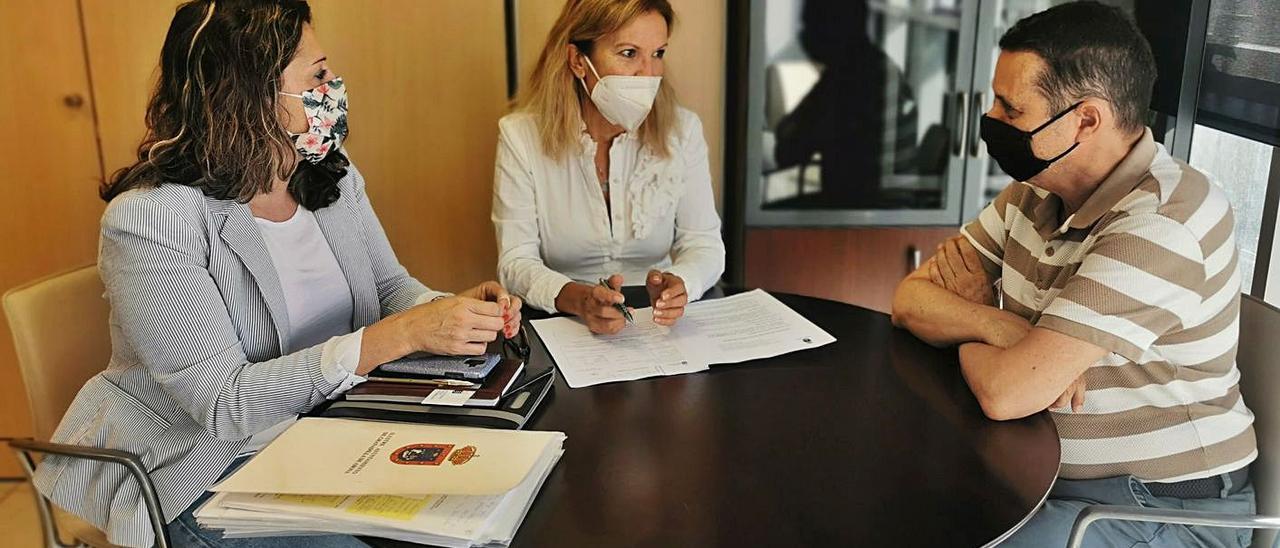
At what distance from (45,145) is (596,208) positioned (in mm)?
1571

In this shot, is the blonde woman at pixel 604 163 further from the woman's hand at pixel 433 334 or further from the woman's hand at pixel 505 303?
the woman's hand at pixel 433 334

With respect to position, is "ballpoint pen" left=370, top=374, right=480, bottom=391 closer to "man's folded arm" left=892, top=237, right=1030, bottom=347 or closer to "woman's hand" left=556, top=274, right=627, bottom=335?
"woman's hand" left=556, top=274, right=627, bottom=335

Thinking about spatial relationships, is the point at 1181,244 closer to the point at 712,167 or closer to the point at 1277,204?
the point at 1277,204

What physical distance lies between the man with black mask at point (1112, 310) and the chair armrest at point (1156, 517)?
0.50 ft

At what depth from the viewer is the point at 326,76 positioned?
1.71m

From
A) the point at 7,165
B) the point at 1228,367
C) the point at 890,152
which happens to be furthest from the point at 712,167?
the point at 7,165

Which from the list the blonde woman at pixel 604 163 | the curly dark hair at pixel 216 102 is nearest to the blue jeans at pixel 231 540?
the curly dark hair at pixel 216 102

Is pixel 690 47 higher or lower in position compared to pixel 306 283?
higher

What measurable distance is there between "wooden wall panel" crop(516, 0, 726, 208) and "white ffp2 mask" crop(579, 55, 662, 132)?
19.6 inches

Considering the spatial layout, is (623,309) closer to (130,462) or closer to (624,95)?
(624,95)

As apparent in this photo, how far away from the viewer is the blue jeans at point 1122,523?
1417 millimetres

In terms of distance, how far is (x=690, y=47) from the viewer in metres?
2.76

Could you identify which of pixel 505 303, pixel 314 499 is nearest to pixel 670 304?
pixel 505 303

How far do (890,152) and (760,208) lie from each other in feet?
1.33
